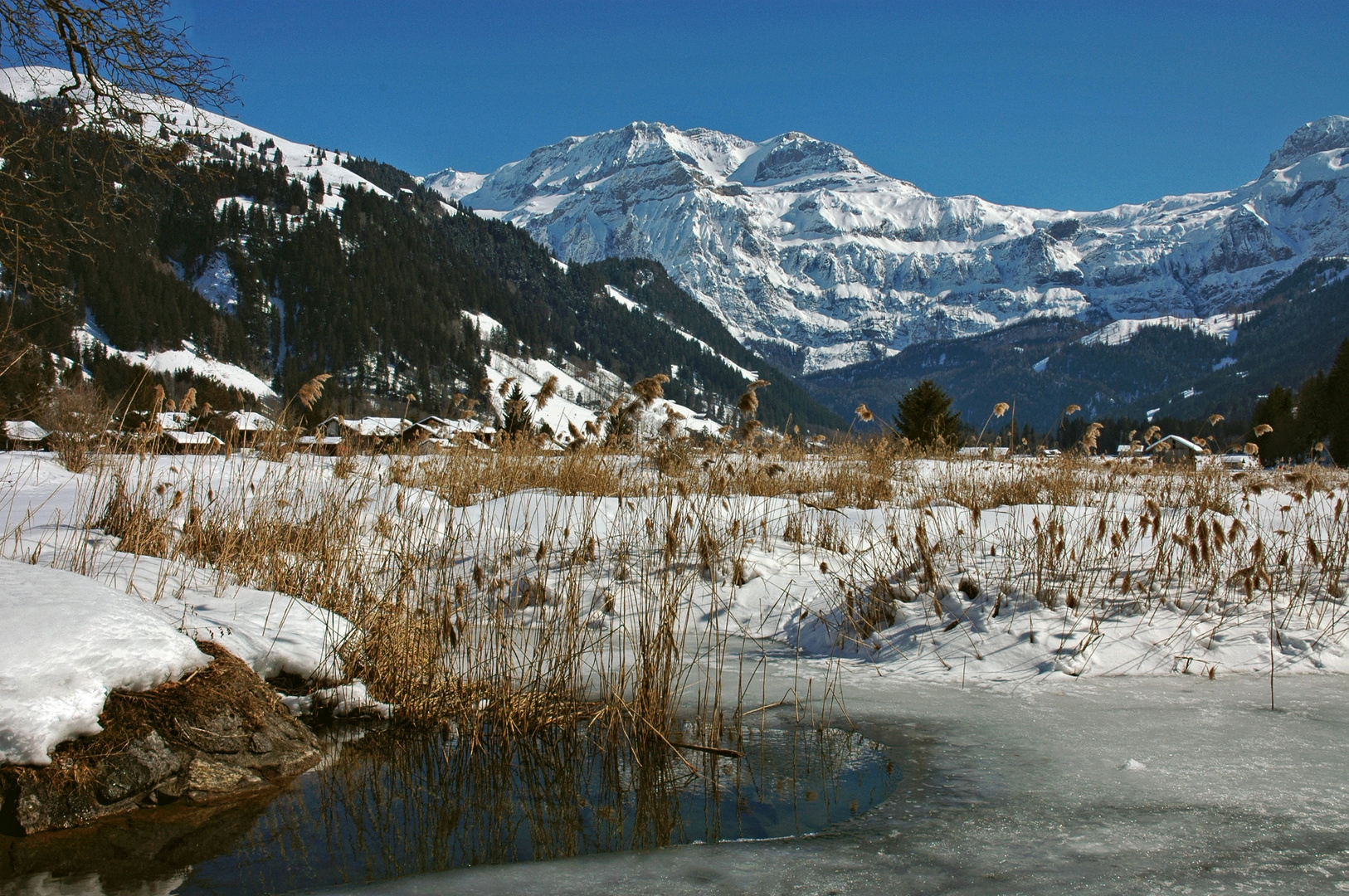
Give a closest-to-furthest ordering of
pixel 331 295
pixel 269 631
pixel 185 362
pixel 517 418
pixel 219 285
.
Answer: pixel 269 631 < pixel 517 418 < pixel 185 362 < pixel 219 285 < pixel 331 295

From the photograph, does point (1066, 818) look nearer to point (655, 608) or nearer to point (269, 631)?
point (655, 608)

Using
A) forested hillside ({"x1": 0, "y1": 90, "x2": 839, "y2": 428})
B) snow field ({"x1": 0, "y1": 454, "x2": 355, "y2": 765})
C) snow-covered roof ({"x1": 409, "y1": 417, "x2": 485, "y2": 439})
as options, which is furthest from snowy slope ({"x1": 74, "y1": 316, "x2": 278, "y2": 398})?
snow field ({"x1": 0, "y1": 454, "x2": 355, "y2": 765})

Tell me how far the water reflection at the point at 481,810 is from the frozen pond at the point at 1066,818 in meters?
0.14

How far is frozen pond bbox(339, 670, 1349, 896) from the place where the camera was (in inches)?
85.7

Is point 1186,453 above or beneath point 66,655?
above

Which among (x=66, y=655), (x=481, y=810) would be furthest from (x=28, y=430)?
(x=481, y=810)

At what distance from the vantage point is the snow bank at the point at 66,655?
2379mm

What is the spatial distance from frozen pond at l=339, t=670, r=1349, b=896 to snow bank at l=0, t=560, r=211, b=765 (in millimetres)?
1199

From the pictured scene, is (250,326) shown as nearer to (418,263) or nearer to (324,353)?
(324,353)

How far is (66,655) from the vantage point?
8.34 ft

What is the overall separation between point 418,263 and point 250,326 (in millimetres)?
29168

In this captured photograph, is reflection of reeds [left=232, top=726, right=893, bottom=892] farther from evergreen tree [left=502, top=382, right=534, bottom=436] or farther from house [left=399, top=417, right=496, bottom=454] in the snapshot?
evergreen tree [left=502, top=382, right=534, bottom=436]

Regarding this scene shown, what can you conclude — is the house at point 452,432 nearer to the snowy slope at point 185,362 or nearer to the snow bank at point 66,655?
the snow bank at point 66,655

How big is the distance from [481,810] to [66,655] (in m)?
1.42
